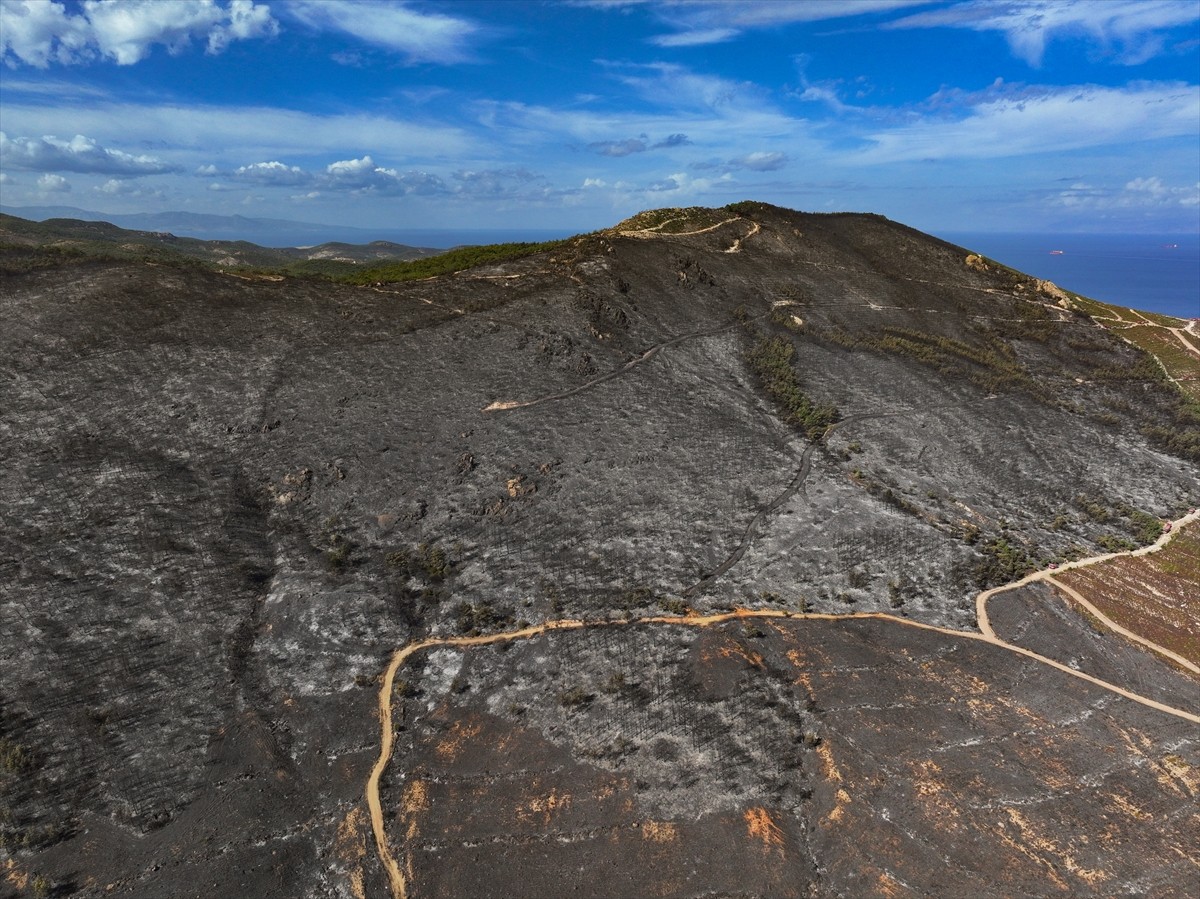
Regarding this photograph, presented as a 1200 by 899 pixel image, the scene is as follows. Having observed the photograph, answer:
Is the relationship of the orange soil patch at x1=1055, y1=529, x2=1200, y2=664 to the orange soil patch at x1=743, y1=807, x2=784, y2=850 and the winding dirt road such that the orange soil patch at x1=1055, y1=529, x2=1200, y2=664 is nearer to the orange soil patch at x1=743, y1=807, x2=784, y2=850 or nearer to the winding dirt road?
the winding dirt road

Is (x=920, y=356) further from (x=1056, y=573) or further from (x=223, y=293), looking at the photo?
(x=223, y=293)

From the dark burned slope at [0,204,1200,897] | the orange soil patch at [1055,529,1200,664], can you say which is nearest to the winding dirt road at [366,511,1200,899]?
the dark burned slope at [0,204,1200,897]

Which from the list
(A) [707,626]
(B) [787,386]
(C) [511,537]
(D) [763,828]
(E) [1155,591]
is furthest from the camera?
(B) [787,386]

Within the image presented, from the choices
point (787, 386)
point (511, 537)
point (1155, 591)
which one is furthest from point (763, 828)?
point (787, 386)

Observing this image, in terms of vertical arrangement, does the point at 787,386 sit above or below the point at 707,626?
above

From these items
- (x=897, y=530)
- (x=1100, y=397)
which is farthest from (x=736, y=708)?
(x=1100, y=397)

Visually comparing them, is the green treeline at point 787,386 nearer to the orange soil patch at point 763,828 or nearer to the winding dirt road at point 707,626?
the winding dirt road at point 707,626

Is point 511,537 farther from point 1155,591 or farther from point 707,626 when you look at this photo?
point 1155,591

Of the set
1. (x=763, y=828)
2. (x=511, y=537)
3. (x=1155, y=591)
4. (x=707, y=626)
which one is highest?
(x=1155, y=591)

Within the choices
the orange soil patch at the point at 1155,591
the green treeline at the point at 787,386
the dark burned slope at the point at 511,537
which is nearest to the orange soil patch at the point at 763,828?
the dark burned slope at the point at 511,537
